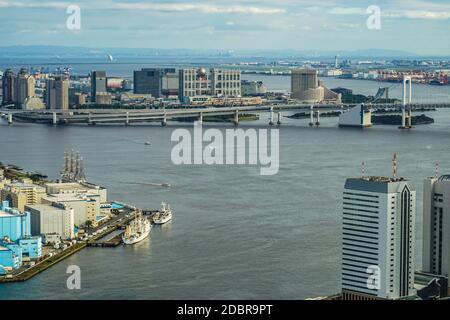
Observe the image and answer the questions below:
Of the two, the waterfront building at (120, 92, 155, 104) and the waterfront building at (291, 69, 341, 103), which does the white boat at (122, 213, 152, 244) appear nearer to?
the waterfront building at (291, 69, 341, 103)

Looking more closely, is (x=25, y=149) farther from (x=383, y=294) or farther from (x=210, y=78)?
(x=210, y=78)

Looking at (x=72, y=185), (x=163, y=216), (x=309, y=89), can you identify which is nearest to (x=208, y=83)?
(x=309, y=89)

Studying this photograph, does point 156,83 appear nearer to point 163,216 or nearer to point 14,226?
point 163,216

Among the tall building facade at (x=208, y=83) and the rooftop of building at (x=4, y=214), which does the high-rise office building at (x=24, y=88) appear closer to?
the tall building facade at (x=208, y=83)

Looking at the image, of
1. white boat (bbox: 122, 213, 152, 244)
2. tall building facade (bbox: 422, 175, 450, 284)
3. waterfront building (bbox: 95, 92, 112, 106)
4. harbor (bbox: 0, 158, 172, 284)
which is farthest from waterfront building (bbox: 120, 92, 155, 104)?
tall building facade (bbox: 422, 175, 450, 284)
